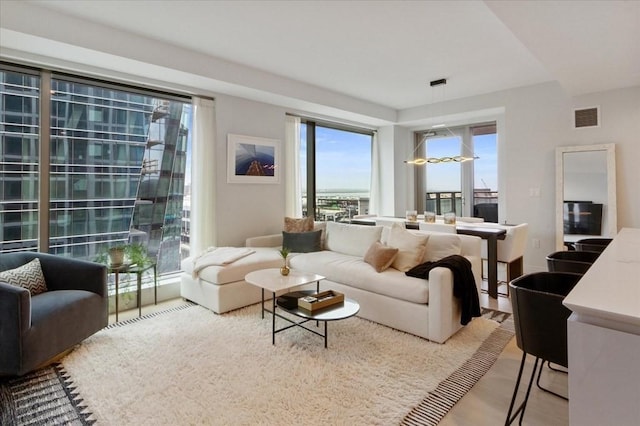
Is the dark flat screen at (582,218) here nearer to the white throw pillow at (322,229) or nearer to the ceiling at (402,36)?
the ceiling at (402,36)

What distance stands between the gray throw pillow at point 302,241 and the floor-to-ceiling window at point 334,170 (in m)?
1.37

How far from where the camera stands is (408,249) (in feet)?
11.6

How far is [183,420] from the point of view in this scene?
6.39ft

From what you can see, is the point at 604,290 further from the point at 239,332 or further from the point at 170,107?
the point at 170,107

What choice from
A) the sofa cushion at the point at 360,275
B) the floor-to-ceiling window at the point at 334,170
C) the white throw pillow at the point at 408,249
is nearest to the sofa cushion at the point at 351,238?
the sofa cushion at the point at 360,275

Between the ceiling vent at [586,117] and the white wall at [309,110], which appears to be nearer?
the white wall at [309,110]

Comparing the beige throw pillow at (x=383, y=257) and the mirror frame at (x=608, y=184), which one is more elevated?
the mirror frame at (x=608, y=184)

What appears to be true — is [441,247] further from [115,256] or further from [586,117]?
[115,256]

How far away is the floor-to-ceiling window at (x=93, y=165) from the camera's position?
3320mm

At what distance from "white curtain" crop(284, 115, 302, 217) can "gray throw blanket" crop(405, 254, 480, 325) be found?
2.79m

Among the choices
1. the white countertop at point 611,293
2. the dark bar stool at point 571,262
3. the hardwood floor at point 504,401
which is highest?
the white countertop at point 611,293

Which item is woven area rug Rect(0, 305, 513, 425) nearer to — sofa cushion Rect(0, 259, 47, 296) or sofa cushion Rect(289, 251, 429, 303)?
sofa cushion Rect(289, 251, 429, 303)

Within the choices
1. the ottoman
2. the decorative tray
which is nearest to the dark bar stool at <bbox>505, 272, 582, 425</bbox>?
the decorative tray

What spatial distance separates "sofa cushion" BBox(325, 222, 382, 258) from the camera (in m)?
4.20
